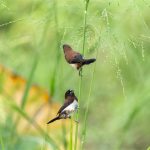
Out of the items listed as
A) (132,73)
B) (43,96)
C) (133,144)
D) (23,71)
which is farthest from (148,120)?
(43,96)

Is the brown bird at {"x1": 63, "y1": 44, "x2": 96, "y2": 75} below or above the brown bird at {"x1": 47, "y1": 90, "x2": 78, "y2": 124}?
below

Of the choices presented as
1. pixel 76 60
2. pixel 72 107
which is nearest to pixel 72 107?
pixel 72 107

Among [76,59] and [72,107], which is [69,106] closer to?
[72,107]

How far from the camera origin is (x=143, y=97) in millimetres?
2150

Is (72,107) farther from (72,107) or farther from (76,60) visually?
(76,60)

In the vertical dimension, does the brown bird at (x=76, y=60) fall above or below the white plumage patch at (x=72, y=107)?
above

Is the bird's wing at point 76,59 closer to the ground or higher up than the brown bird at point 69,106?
higher up

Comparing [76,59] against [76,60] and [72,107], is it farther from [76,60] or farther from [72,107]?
[72,107]

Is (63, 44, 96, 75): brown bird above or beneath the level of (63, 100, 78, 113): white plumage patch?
above

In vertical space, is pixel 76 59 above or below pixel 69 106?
above

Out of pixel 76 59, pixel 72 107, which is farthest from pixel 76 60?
pixel 72 107

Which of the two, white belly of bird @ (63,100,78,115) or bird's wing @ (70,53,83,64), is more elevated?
bird's wing @ (70,53,83,64)

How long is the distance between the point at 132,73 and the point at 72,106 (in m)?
2.10

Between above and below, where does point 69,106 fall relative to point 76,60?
below
